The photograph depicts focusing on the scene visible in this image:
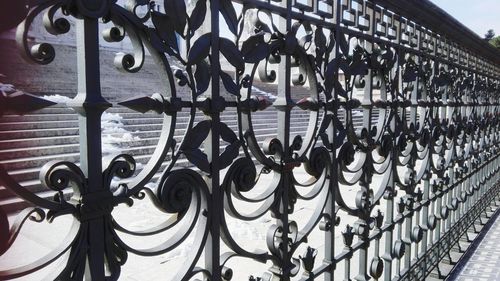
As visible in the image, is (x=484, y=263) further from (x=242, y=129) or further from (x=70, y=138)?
(x=70, y=138)

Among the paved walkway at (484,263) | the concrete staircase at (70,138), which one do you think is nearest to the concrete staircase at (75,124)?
the concrete staircase at (70,138)

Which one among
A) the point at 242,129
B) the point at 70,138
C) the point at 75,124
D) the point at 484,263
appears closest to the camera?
the point at 242,129

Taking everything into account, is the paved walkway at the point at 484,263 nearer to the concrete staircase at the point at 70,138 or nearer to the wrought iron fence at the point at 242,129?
the wrought iron fence at the point at 242,129

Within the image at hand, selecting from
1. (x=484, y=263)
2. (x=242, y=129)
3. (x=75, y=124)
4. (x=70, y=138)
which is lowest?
(x=484, y=263)

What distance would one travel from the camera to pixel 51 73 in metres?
13.8

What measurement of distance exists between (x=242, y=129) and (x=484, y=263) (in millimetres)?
3262

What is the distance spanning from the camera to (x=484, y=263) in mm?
3520

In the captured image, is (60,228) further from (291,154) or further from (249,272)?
(291,154)

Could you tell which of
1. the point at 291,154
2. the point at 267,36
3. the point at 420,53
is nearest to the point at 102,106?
the point at 267,36

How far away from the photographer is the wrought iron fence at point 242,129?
2.88 feet

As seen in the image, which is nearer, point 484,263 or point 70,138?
point 484,263

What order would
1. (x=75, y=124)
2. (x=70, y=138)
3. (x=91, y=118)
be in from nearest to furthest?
(x=91, y=118)
(x=70, y=138)
(x=75, y=124)

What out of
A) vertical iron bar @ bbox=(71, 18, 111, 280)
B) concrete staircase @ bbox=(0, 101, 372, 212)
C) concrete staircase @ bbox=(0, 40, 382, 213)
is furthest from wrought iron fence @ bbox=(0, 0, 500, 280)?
concrete staircase @ bbox=(0, 101, 372, 212)

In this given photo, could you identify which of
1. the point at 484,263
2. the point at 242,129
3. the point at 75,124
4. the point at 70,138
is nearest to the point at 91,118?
the point at 242,129
